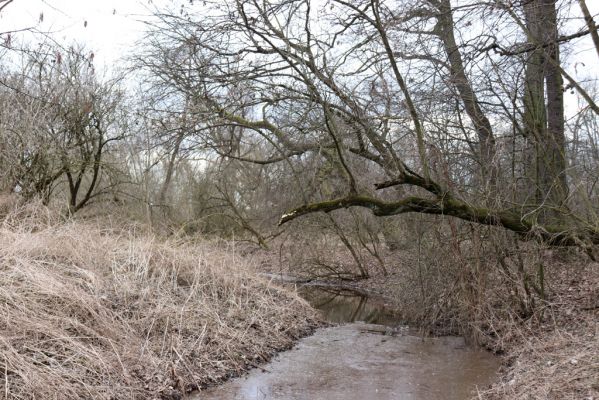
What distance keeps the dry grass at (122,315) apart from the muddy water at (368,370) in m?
0.37

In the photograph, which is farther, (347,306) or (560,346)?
(347,306)

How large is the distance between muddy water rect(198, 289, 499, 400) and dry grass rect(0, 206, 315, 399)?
37 cm

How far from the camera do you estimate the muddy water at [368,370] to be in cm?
624

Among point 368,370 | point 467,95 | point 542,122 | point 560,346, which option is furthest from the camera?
point 467,95

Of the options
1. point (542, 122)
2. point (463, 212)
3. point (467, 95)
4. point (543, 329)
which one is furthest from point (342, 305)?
point (542, 122)

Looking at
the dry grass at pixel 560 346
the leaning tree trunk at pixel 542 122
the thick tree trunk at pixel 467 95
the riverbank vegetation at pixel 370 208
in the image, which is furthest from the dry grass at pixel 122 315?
the leaning tree trunk at pixel 542 122

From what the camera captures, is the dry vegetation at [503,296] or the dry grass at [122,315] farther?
the dry vegetation at [503,296]

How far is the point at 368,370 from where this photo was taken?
7191 mm

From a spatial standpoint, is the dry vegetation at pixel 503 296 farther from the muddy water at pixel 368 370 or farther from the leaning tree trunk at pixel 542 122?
the leaning tree trunk at pixel 542 122

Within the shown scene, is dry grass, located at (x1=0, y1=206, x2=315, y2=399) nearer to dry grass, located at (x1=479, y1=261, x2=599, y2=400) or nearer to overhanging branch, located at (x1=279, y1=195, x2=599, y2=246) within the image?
overhanging branch, located at (x1=279, y1=195, x2=599, y2=246)

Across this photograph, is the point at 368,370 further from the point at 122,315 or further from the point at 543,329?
the point at 122,315

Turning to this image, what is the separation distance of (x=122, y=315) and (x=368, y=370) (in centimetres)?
314

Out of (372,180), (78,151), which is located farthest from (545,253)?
(78,151)

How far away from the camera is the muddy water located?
624 centimetres
